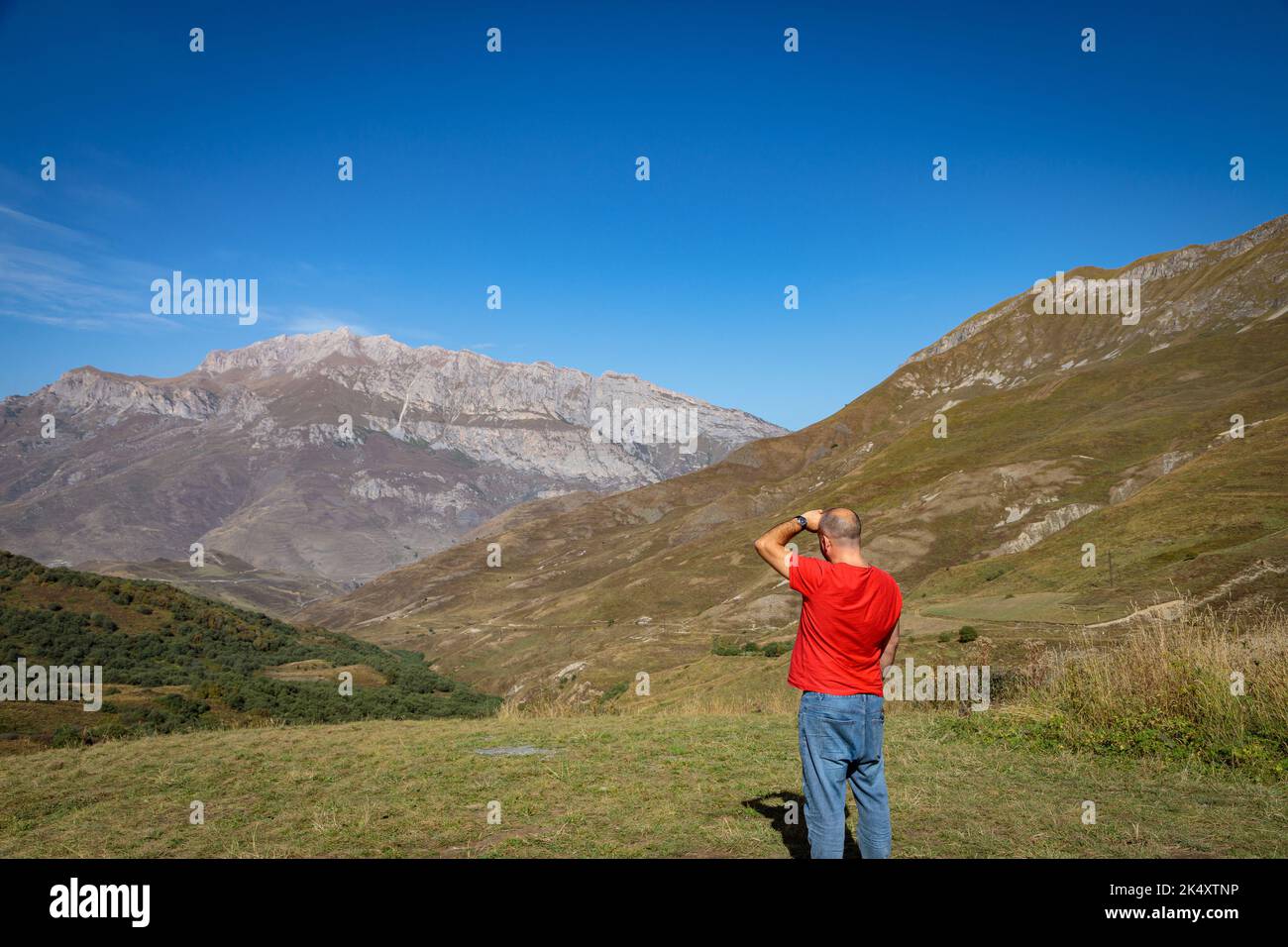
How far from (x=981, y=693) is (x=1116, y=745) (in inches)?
283

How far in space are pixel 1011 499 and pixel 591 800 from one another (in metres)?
82.1

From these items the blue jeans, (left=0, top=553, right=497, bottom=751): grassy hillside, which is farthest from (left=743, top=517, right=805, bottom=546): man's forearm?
(left=0, top=553, right=497, bottom=751): grassy hillside

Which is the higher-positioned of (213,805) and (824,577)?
(824,577)

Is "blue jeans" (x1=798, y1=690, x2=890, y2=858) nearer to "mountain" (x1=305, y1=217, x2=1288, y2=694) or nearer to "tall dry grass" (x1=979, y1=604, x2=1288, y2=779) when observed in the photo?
"tall dry grass" (x1=979, y1=604, x2=1288, y2=779)

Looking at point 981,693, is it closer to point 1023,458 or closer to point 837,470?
point 1023,458

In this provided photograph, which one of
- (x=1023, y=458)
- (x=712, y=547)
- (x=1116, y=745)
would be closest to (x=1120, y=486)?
(x=1023, y=458)

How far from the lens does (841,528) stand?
654cm

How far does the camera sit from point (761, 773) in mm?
10961

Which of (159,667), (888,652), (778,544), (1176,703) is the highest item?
(778,544)

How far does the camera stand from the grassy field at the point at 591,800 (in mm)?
7820

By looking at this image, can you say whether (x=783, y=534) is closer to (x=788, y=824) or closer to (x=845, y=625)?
(x=845, y=625)

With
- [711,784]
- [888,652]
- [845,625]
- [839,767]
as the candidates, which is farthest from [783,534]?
[711,784]

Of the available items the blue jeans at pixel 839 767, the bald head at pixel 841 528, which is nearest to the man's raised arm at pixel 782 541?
the bald head at pixel 841 528

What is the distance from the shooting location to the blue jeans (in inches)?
243
